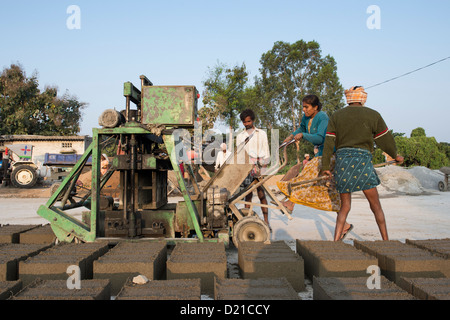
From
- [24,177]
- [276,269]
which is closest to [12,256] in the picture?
[276,269]

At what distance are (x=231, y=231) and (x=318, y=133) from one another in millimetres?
1982

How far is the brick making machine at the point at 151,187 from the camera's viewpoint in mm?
4648

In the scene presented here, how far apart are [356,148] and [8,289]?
12.7 feet

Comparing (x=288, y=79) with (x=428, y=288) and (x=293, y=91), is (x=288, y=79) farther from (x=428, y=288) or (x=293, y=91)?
(x=428, y=288)

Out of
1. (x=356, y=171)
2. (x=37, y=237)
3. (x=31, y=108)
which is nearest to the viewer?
(x=356, y=171)

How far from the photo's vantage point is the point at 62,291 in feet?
8.36

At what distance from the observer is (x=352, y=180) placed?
174 inches

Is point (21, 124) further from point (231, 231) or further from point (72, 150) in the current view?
point (231, 231)

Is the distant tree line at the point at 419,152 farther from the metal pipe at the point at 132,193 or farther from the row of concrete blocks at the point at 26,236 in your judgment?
the row of concrete blocks at the point at 26,236

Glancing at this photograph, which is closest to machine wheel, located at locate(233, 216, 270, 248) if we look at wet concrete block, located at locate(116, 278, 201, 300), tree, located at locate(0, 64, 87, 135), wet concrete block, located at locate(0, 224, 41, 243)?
wet concrete block, located at locate(116, 278, 201, 300)

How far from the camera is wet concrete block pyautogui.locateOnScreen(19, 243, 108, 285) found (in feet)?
10.9

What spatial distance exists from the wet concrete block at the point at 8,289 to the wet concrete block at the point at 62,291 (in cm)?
9

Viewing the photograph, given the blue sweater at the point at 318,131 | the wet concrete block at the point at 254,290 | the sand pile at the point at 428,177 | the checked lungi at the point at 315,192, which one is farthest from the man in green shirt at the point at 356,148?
the sand pile at the point at 428,177
